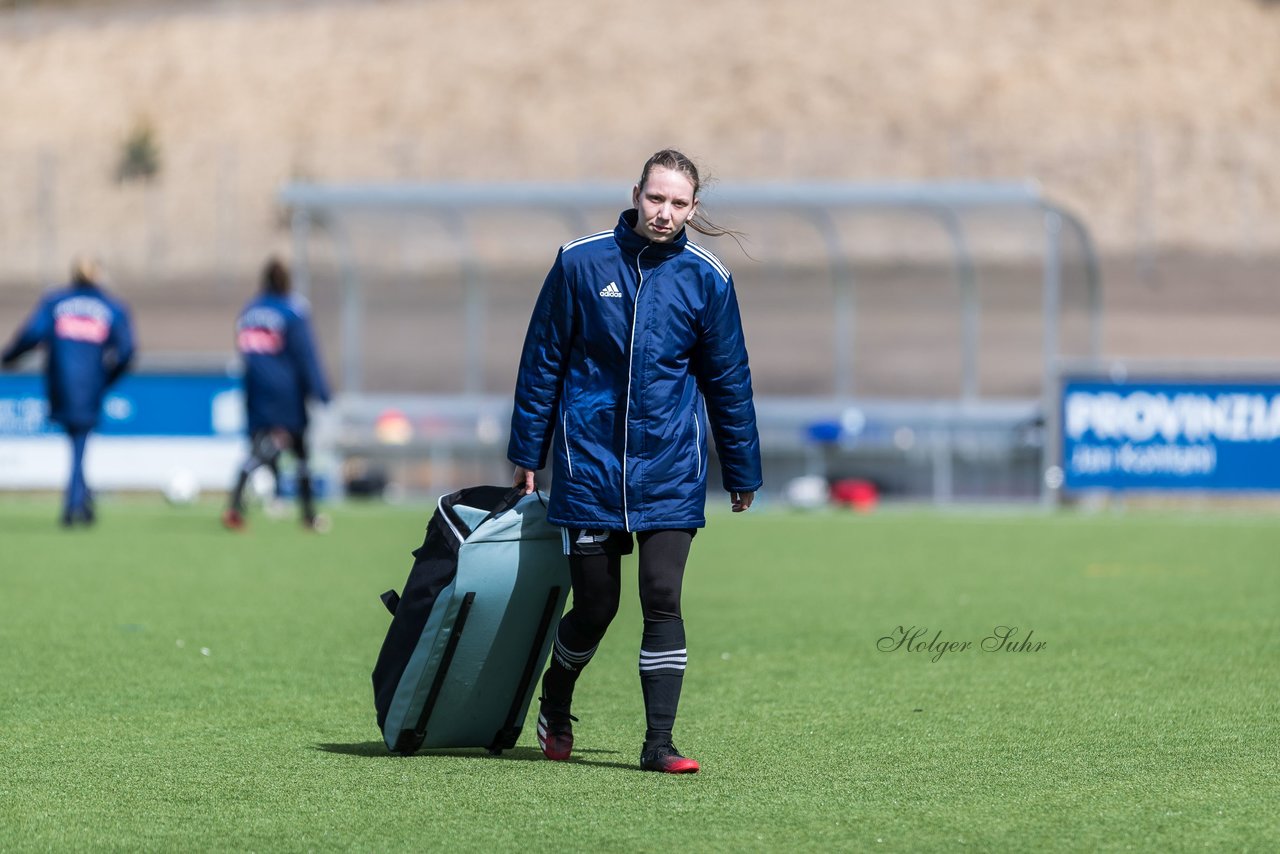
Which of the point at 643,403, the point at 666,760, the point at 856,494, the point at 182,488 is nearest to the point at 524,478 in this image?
the point at 643,403

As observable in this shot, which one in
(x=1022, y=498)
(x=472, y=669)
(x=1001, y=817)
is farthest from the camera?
(x=1022, y=498)

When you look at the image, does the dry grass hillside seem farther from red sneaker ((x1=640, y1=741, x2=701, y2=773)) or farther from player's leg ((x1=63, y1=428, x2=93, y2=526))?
red sneaker ((x1=640, y1=741, x2=701, y2=773))

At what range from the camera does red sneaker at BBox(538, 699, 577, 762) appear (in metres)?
6.18

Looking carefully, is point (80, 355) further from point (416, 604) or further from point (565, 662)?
point (565, 662)

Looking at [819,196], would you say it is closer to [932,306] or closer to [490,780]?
[932,306]

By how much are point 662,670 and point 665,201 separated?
53.3 inches

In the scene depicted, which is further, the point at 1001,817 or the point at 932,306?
the point at 932,306

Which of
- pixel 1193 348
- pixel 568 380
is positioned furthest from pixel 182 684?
pixel 1193 348

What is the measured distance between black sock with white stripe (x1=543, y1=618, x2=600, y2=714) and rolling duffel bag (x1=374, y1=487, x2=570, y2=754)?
0.12 meters

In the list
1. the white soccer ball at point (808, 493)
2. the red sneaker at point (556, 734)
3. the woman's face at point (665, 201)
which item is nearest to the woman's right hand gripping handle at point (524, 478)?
the red sneaker at point (556, 734)

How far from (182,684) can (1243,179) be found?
48.3 meters

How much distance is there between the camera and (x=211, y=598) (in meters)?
11.0

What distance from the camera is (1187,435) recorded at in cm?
1867

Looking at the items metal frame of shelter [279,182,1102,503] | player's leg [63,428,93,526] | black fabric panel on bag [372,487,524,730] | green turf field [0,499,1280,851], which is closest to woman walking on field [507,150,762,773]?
black fabric panel on bag [372,487,524,730]
